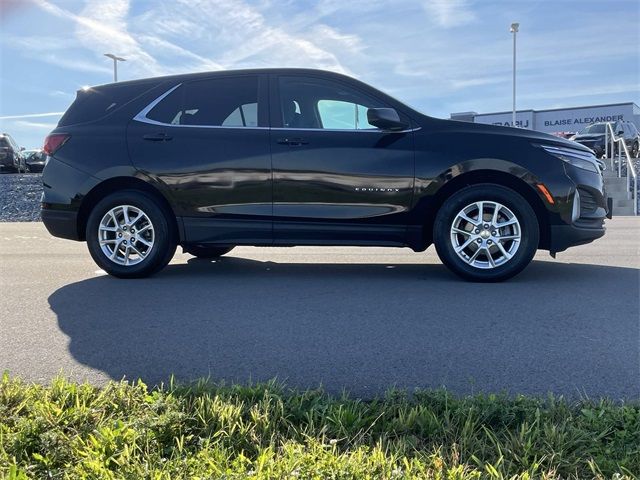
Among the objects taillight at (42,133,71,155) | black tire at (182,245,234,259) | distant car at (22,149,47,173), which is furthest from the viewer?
distant car at (22,149,47,173)

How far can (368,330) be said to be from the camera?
3.80m

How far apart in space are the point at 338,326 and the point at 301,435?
5.57 feet

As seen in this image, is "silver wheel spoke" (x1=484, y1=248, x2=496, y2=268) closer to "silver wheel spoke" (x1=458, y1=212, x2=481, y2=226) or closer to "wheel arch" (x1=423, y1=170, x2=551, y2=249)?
"silver wheel spoke" (x1=458, y1=212, x2=481, y2=226)

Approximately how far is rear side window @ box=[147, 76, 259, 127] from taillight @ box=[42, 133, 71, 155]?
0.81 m

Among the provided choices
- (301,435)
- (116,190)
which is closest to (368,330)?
(301,435)

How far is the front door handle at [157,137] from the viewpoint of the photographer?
5.43 m

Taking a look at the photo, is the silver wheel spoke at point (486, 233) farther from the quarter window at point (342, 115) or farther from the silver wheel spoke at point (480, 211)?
the quarter window at point (342, 115)

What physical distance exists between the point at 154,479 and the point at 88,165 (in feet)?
13.7

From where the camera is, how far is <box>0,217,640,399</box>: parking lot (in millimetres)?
3023

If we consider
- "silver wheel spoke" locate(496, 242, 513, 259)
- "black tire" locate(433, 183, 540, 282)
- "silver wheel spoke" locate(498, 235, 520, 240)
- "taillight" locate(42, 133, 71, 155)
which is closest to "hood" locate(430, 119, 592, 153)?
"black tire" locate(433, 183, 540, 282)

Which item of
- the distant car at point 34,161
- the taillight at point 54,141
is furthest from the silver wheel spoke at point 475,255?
the distant car at point 34,161

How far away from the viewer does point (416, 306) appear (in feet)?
14.5

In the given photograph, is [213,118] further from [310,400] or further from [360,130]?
[310,400]

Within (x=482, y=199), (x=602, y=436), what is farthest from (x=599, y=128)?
(x=602, y=436)
